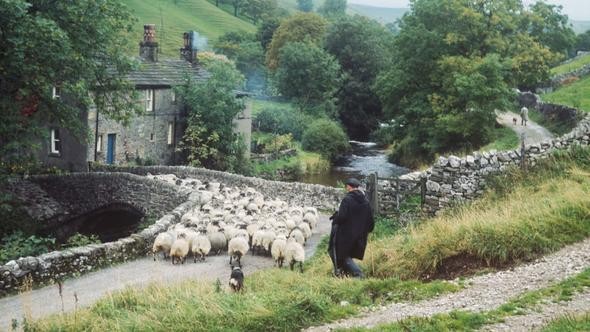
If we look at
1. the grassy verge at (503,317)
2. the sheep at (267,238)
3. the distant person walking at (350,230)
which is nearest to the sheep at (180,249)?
the sheep at (267,238)

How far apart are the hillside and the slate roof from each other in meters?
55.0

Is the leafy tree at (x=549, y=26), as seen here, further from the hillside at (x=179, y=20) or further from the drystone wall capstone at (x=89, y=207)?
the hillside at (x=179, y=20)

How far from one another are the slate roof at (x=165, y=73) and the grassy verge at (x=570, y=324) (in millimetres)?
38023

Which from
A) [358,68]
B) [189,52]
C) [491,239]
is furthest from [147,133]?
[358,68]

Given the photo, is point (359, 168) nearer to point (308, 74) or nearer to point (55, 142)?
point (308, 74)

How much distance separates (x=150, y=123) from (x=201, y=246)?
27704mm

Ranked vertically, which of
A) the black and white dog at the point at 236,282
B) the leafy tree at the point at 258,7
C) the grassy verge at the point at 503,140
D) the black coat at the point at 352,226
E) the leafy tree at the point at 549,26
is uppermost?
the leafy tree at the point at 258,7

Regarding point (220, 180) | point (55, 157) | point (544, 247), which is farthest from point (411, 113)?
point (544, 247)

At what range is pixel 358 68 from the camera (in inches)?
3019

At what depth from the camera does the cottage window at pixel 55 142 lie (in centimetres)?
4250

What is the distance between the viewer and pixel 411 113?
4847 cm

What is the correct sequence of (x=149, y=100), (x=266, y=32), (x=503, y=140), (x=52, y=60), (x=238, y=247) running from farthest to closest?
(x=266, y=32) < (x=149, y=100) < (x=503, y=140) < (x=52, y=60) < (x=238, y=247)

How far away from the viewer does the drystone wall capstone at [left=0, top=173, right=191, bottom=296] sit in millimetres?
16516

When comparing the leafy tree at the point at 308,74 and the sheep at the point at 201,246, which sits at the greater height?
the leafy tree at the point at 308,74
